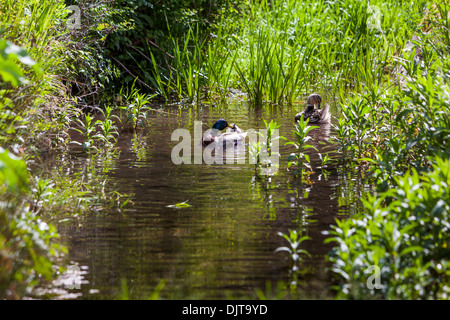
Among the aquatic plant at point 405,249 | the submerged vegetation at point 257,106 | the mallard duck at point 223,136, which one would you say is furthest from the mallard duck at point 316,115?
the aquatic plant at point 405,249

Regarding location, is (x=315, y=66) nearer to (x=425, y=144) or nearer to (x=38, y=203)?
(x=425, y=144)

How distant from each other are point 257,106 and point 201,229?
6146mm

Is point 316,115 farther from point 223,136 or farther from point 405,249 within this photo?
point 405,249

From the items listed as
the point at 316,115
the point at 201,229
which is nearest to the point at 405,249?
the point at 201,229

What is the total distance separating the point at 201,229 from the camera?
4.79 m

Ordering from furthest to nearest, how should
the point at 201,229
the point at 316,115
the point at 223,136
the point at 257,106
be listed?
1. the point at 257,106
2. the point at 316,115
3. the point at 223,136
4. the point at 201,229

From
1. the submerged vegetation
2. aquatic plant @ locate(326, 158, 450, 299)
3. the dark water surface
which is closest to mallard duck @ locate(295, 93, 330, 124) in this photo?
the submerged vegetation

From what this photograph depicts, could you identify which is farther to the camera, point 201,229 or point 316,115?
point 316,115

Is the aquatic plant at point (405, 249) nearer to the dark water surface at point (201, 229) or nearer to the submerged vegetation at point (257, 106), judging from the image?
the submerged vegetation at point (257, 106)

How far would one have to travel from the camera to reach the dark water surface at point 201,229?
12.7 ft

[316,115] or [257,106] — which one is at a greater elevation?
[257,106]

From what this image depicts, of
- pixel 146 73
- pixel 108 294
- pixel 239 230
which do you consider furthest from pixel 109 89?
pixel 108 294

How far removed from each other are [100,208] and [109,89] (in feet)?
20.3
